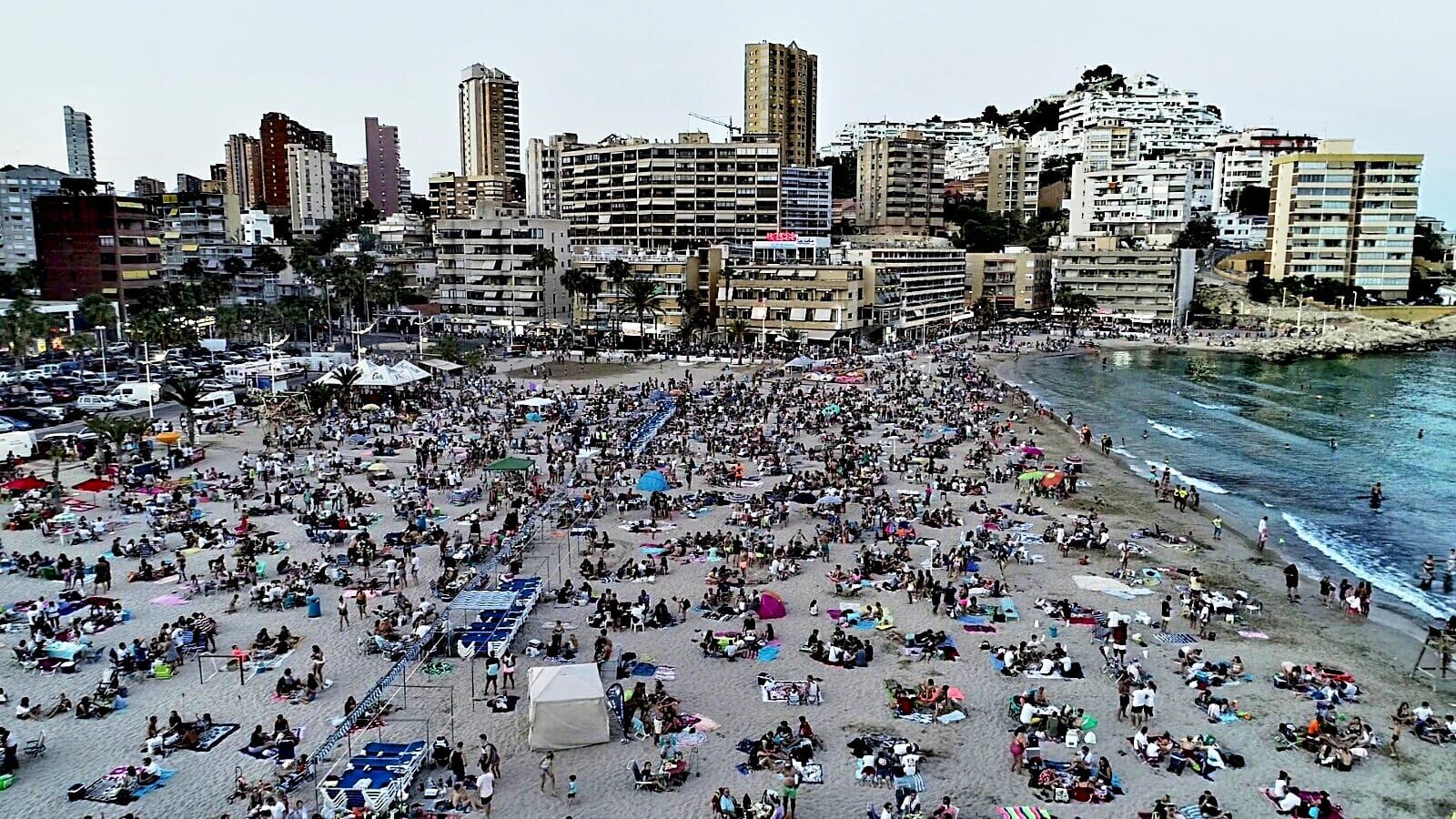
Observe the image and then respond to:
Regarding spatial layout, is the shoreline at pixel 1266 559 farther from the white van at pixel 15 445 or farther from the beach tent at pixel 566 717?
the white van at pixel 15 445

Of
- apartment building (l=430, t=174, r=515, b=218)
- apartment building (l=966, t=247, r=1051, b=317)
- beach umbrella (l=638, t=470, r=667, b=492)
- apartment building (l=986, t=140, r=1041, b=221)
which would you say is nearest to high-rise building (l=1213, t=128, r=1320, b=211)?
apartment building (l=986, t=140, r=1041, b=221)

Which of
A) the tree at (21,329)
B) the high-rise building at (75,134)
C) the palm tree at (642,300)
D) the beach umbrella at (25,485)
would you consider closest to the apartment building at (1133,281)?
the palm tree at (642,300)

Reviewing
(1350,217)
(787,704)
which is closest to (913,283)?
(1350,217)

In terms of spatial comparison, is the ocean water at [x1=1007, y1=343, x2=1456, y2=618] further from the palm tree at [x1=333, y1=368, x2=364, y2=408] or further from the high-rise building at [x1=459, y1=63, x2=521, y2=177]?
the high-rise building at [x1=459, y1=63, x2=521, y2=177]

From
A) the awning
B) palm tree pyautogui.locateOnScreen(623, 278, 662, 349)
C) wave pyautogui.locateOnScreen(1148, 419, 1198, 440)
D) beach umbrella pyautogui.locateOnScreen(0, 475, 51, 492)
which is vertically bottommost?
wave pyautogui.locateOnScreen(1148, 419, 1198, 440)

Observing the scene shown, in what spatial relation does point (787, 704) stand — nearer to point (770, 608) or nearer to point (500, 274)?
point (770, 608)

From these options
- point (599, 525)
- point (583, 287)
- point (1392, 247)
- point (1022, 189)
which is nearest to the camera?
point (599, 525)

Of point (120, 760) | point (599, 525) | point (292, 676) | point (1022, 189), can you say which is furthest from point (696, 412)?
point (1022, 189)

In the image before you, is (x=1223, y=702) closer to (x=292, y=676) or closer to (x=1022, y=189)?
(x=292, y=676)
